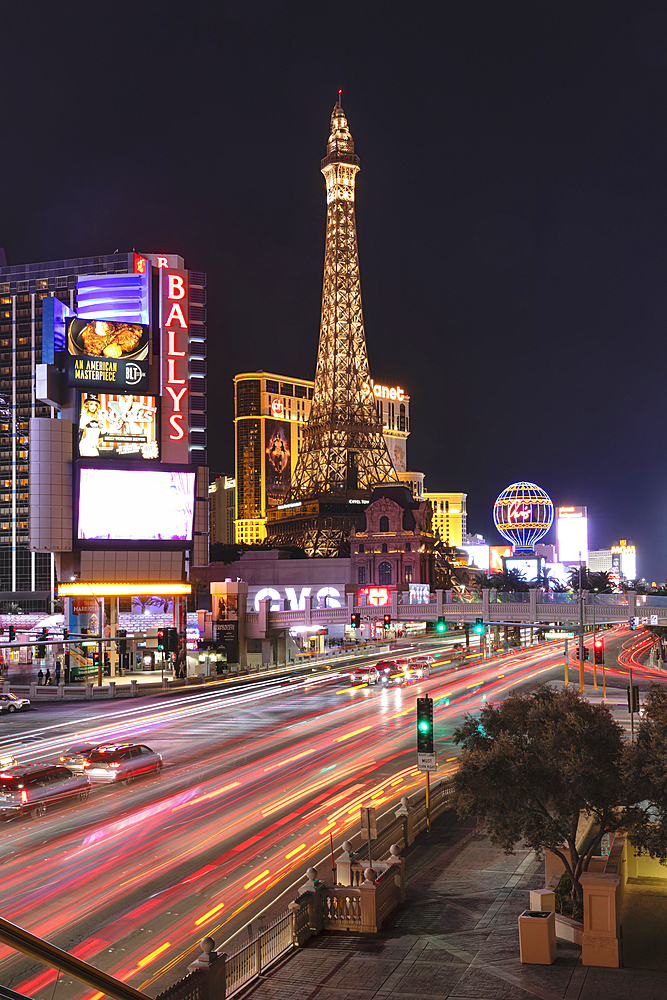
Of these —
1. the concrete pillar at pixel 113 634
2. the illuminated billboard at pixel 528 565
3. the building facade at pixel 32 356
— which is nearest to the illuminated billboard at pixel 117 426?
the building facade at pixel 32 356

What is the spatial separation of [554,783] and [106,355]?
7775 centimetres

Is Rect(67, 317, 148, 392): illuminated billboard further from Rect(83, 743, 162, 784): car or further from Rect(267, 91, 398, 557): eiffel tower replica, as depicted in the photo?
Rect(267, 91, 398, 557): eiffel tower replica

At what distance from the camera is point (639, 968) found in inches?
703

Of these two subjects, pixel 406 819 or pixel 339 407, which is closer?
pixel 406 819

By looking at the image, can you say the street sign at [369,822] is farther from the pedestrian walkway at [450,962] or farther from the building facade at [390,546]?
the building facade at [390,546]

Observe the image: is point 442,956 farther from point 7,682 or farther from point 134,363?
point 134,363

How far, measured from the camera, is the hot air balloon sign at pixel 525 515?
640 ft

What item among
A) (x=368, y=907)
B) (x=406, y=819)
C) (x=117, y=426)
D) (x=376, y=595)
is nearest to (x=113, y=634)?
(x=117, y=426)

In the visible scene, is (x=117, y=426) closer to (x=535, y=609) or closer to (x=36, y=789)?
(x=535, y=609)

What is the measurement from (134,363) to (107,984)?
279ft

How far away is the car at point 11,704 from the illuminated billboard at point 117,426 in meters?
32.4

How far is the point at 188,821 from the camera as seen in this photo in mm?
29438

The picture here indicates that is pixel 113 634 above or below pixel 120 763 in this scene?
above

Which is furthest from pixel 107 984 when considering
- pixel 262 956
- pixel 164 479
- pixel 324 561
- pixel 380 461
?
pixel 380 461
